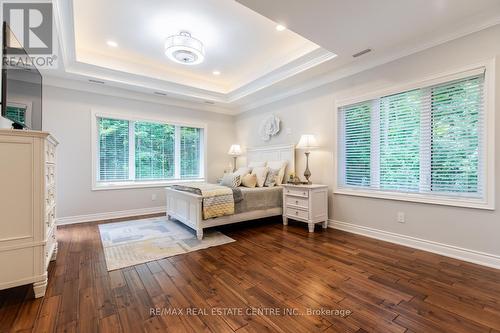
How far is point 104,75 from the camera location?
13.5 ft

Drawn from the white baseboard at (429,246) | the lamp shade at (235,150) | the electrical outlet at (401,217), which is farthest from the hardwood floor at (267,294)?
→ the lamp shade at (235,150)

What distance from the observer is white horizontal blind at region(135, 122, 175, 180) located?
5.07 meters

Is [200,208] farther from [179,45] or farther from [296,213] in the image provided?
[179,45]

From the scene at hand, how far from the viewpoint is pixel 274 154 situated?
198 inches

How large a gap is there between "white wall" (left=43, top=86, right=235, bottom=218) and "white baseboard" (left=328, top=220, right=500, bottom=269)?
13.4 feet

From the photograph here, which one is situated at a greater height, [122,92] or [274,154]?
[122,92]

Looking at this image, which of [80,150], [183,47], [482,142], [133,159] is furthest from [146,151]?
[482,142]

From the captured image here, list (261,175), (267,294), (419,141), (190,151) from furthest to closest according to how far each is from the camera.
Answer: (190,151) → (261,175) → (419,141) → (267,294)

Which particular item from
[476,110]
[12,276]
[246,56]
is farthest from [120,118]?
[476,110]

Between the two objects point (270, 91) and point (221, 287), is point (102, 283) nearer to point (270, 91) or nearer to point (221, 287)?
point (221, 287)

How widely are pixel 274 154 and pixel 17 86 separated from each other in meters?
4.00

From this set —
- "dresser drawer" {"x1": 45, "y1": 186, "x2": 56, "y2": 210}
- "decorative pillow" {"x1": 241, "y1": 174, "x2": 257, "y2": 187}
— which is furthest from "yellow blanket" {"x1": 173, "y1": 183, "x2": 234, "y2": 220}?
"dresser drawer" {"x1": 45, "y1": 186, "x2": 56, "y2": 210}

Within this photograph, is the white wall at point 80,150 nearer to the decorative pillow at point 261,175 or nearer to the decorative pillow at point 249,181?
the decorative pillow at point 249,181

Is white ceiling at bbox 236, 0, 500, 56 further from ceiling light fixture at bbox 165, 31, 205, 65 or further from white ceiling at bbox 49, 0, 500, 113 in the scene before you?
ceiling light fixture at bbox 165, 31, 205, 65
